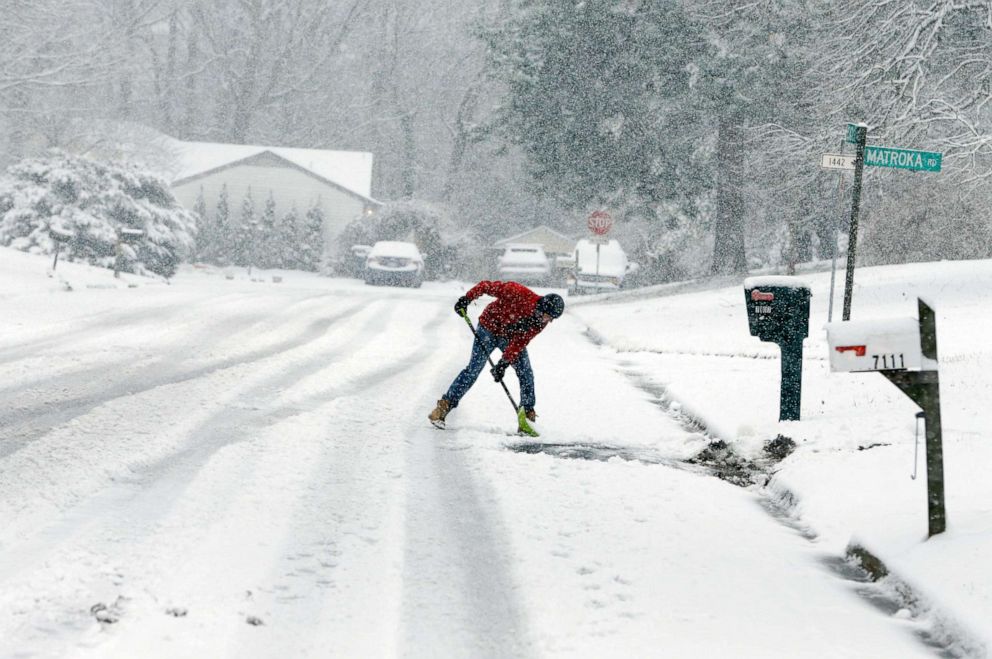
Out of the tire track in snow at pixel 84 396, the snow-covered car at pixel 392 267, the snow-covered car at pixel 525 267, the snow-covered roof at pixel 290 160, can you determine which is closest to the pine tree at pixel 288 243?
the snow-covered roof at pixel 290 160

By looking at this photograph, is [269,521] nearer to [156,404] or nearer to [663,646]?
[663,646]

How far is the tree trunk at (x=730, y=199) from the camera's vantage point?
2830 cm

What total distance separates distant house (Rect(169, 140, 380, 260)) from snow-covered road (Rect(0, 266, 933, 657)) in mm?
44379

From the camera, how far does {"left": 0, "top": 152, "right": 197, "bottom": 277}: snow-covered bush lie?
30422 millimetres

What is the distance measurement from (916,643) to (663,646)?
1.08 m

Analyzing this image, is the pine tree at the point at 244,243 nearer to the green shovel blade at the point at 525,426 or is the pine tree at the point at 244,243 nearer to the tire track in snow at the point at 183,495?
A: the tire track in snow at the point at 183,495

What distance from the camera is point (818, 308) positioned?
18.6 m

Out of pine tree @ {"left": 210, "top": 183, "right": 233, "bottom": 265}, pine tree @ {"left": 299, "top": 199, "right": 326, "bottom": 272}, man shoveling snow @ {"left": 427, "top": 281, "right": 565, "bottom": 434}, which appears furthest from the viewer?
pine tree @ {"left": 299, "top": 199, "right": 326, "bottom": 272}

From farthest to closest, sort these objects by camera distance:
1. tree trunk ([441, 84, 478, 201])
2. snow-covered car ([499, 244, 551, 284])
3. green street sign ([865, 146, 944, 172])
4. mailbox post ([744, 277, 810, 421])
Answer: tree trunk ([441, 84, 478, 201]), snow-covered car ([499, 244, 551, 284]), green street sign ([865, 146, 944, 172]), mailbox post ([744, 277, 810, 421])

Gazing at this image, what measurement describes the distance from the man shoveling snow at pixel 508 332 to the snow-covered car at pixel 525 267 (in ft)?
112

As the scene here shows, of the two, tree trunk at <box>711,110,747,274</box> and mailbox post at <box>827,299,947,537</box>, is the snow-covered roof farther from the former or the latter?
mailbox post at <box>827,299,947,537</box>

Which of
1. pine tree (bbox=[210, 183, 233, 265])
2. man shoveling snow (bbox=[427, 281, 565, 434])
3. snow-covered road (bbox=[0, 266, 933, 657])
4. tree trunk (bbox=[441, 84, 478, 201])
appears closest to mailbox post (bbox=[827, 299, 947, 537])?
snow-covered road (bbox=[0, 266, 933, 657])

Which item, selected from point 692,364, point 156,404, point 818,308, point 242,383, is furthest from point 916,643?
point 818,308

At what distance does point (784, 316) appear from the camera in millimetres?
8602
